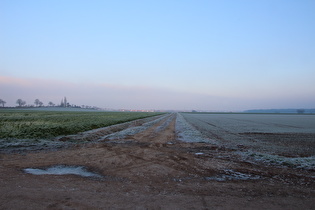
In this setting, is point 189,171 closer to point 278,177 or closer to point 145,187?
point 145,187

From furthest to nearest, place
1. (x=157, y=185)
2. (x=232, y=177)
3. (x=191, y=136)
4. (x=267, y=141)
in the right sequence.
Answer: (x=191, y=136), (x=267, y=141), (x=232, y=177), (x=157, y=185)

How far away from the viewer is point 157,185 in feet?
25.3

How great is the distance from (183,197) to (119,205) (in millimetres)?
1848

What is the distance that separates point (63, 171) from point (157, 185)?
4.48 m

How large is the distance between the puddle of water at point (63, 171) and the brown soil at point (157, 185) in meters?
0.40

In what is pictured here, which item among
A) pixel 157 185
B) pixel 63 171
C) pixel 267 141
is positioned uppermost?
pixel 157 185

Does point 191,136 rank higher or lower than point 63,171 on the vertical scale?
lower

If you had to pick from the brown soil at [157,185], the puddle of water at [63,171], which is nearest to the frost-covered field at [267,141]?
the brown soil at [157,185]

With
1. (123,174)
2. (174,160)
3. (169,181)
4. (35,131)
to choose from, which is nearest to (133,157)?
(174,160)

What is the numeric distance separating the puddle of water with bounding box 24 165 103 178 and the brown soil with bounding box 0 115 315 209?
398 millimetres

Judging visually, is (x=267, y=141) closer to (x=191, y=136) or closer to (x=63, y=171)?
(x=191, y=136)

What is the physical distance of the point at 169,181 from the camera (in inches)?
324

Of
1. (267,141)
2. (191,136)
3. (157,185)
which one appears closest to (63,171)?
(157,185)

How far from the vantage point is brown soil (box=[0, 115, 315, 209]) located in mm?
6062
